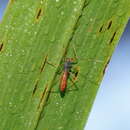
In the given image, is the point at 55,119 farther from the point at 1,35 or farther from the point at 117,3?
the point at 117,3

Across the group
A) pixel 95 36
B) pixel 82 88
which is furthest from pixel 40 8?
pixel 82 88

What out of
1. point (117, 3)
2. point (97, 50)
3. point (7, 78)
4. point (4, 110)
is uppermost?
point (117, 3)

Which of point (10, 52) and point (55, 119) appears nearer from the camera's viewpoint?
point (10, 52)
